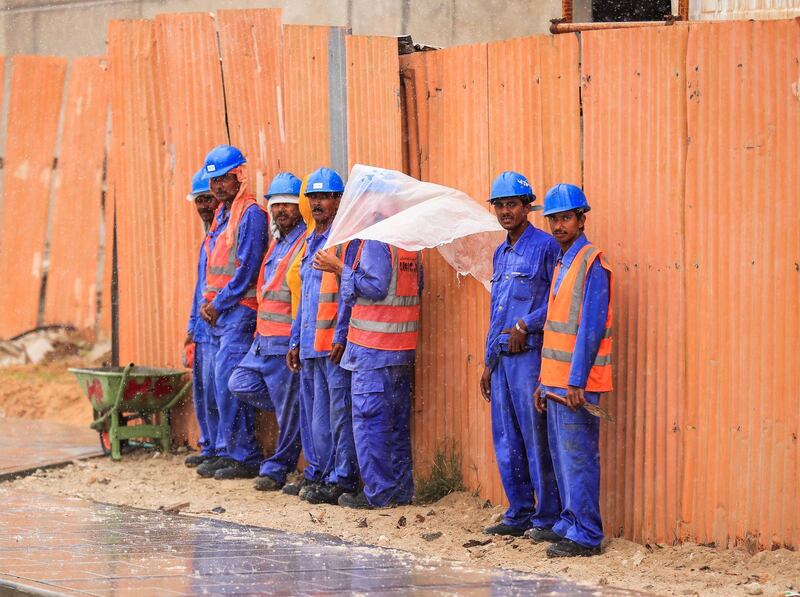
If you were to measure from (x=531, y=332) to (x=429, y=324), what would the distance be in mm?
1390

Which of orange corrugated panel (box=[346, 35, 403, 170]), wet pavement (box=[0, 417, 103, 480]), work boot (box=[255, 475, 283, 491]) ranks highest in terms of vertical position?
orange corrugated panel (box=[346, 35, 403, 170])

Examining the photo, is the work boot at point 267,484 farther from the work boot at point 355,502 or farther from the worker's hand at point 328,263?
the worker's hand at point 328,263

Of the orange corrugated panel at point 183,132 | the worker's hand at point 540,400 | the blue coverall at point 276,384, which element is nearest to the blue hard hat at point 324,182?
the blue coverall at point 276,384

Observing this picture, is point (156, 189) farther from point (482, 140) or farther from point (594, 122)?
point (594, 122)

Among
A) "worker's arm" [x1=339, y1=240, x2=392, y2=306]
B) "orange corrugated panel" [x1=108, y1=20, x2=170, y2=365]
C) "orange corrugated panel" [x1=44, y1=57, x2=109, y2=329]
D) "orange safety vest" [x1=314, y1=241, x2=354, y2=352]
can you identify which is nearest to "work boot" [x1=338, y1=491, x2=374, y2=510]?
"orange safety vest" [x1=314, y1=241, x2=354, y2=352]

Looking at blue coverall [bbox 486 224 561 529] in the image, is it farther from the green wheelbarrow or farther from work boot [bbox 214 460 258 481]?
the green wheelbarrow

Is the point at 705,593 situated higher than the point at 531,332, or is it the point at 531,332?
the point at 531,332

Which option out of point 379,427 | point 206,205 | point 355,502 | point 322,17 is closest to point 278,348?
point 379,427

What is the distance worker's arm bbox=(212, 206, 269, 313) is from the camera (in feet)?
31.2

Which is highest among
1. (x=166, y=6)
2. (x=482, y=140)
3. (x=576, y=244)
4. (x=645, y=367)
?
(x=166, y=6)

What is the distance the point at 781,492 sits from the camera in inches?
263

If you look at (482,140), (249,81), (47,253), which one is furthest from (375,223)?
(47,253)

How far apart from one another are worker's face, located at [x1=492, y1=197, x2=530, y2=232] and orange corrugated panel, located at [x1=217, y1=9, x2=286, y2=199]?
104 inches

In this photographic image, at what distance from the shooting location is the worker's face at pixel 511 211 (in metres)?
7.56
